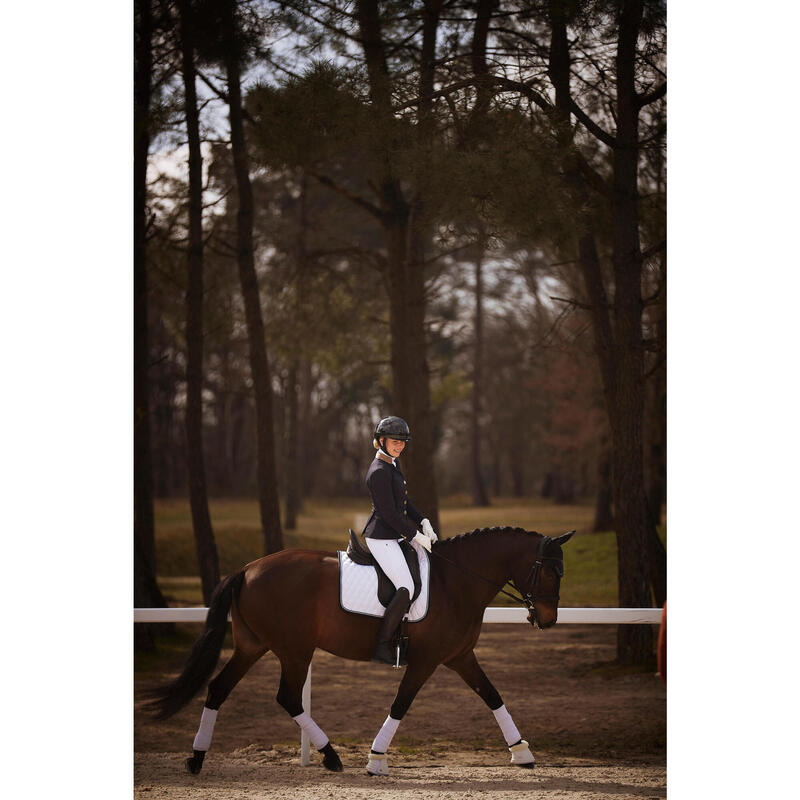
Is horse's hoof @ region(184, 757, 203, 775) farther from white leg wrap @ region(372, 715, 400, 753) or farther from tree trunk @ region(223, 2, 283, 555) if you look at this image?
tree trunk @ region(223, 2, 283, 555)

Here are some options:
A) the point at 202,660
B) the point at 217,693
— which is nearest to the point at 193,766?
the point at 217,693

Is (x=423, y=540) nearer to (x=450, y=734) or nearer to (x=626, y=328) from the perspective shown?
(x=450, y=734)

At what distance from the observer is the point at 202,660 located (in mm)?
4281

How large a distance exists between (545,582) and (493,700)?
64cm

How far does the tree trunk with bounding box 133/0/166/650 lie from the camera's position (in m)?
6.47

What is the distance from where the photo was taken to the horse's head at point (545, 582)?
4.18m

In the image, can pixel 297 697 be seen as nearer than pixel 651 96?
Yes

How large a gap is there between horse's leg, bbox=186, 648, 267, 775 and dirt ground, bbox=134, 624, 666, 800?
10 centimetres

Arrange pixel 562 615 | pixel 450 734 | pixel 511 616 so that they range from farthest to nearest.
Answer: pixel 450 734
pixel 511 616
pixel 562 615

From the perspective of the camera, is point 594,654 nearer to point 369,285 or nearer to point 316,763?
point 316,763

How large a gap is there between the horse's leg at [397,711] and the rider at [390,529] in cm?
13

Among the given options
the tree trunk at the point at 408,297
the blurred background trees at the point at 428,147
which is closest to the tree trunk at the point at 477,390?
the blurred background trees at the point at 428,147

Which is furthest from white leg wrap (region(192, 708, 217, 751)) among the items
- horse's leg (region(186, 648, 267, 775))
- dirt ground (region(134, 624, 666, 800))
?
dirt ground (region(134, 624, 666, 800))

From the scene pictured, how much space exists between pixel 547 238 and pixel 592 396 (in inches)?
323
